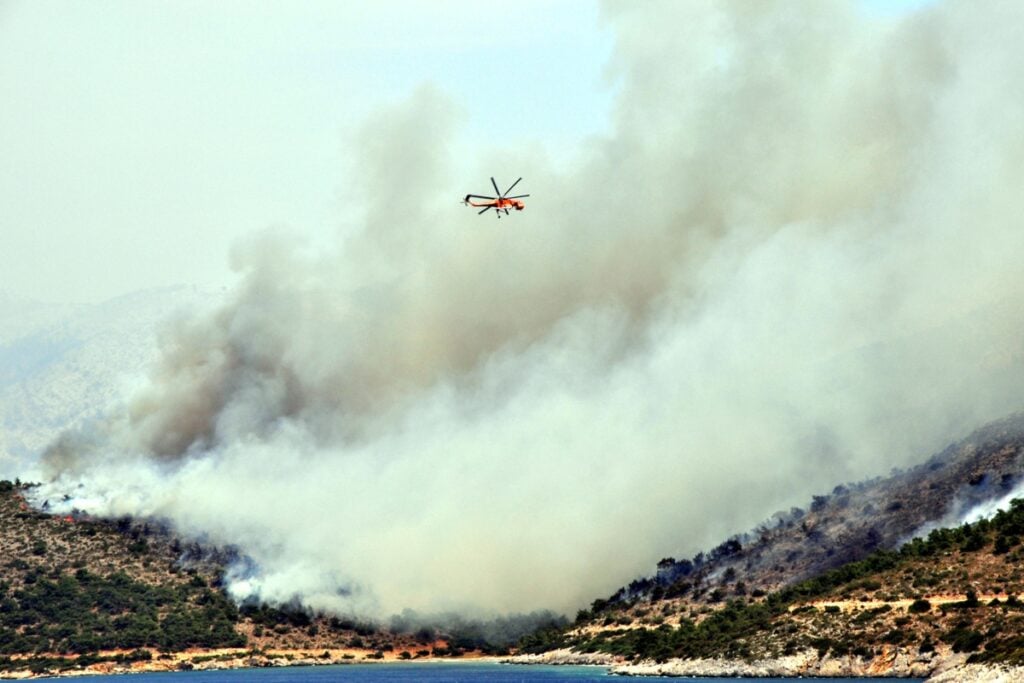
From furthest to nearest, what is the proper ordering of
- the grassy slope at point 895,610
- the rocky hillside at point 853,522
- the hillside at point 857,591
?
the rocky hillside at point 853,522 < the hillside at point 857,591 < the grassy slope at point 895,610

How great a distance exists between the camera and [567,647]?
194 metres

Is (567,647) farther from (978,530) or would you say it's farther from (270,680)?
(978,530)

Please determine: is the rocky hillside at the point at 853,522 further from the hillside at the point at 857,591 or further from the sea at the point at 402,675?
the sea at the point at 402,675

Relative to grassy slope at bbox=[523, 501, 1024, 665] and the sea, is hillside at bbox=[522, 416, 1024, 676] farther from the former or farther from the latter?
the sea

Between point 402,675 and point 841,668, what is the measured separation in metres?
53.7

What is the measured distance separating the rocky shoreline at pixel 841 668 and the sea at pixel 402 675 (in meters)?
2.33

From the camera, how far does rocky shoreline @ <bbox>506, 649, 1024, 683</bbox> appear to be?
127062 millimetres

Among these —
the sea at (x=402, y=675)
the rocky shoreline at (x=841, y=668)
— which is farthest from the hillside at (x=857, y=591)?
the sea at (x=402, y=675)

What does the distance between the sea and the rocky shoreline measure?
2.33m

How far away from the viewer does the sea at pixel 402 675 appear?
6585 inches

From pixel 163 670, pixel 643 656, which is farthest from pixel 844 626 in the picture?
pixel 163 670

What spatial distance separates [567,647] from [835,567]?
3501 cm

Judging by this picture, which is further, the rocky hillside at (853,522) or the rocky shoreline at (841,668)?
the rocky hillside at (853,522)

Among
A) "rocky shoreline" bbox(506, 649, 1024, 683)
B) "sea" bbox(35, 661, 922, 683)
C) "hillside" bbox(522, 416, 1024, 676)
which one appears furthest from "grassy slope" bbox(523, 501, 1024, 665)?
"sea" bbox(35, 661, 922, 683)
